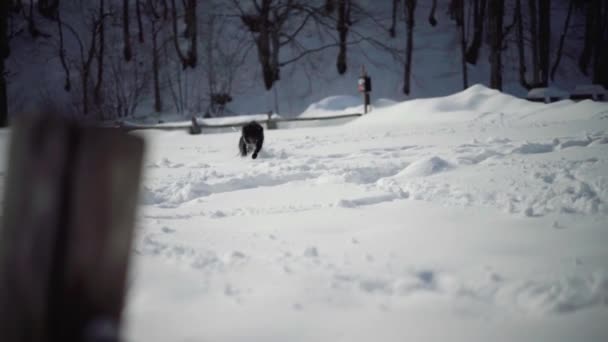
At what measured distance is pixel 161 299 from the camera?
5.68 ft

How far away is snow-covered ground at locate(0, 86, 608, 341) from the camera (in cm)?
153

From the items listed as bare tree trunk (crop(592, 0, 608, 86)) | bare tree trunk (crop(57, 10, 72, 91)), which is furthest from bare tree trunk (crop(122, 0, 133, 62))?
bare tree trunk (crop(592, 0, 608, 86))

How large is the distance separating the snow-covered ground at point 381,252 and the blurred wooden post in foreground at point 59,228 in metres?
0.14

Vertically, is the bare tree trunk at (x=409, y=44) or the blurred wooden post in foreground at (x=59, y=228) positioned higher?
the bare tree trunk at (x=409, y=44)

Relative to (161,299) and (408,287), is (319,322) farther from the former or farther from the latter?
(161,299)

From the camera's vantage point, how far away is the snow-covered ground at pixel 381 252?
1.53 m

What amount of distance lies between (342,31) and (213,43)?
8.03m

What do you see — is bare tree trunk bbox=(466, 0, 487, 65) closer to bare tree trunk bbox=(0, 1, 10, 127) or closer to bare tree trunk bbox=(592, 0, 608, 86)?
bare tree trunk bbox=(592, 0, 608, 86)

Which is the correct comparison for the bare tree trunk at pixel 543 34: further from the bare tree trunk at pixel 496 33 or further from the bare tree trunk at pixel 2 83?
the bare tree trunk at pixel 2 83

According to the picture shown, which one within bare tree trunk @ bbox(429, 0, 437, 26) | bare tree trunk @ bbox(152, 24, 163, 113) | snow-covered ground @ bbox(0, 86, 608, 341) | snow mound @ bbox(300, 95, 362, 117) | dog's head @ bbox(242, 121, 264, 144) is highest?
bare tree trunk @ bbox(429, 0, 437, 26)

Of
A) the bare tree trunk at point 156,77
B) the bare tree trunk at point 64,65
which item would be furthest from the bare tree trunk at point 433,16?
the bare tree trunk at point 64,65

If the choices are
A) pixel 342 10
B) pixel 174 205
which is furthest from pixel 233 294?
pixel 342 10

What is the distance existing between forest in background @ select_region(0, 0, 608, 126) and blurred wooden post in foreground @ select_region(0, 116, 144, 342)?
1989 centimetres

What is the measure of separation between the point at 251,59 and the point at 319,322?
23.6m
